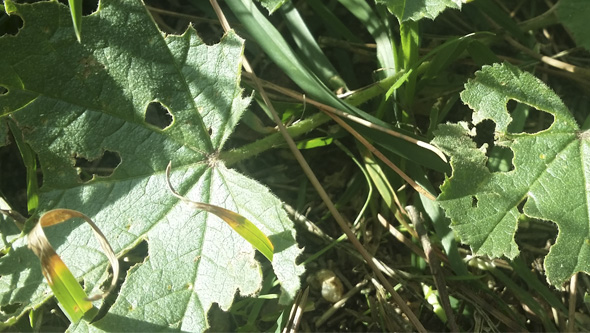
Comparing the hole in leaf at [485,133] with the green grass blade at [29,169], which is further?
the hole in leaf at [485,133]

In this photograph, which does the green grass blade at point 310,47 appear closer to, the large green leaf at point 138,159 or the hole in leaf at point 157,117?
the large green leaf at point 138,159

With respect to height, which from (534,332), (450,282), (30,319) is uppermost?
(30,319)

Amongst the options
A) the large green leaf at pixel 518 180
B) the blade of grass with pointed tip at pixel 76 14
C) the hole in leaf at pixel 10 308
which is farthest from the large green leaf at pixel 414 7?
the hole in leaf at pixel 10 308

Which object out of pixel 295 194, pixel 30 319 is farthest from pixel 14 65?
pixel 295 194

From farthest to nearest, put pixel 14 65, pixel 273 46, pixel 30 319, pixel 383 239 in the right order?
pixel 383 239 < pixel 273 46 < pixel 30 319 < pixel 14 65

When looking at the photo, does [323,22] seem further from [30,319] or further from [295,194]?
[30,319]

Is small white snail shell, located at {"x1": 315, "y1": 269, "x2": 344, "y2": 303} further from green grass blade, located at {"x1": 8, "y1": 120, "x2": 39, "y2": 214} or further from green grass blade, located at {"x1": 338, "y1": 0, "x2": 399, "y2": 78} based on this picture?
green grass blade, located at {"x1": 8, "y1": 120, "x2": 39, "y2": 214}
